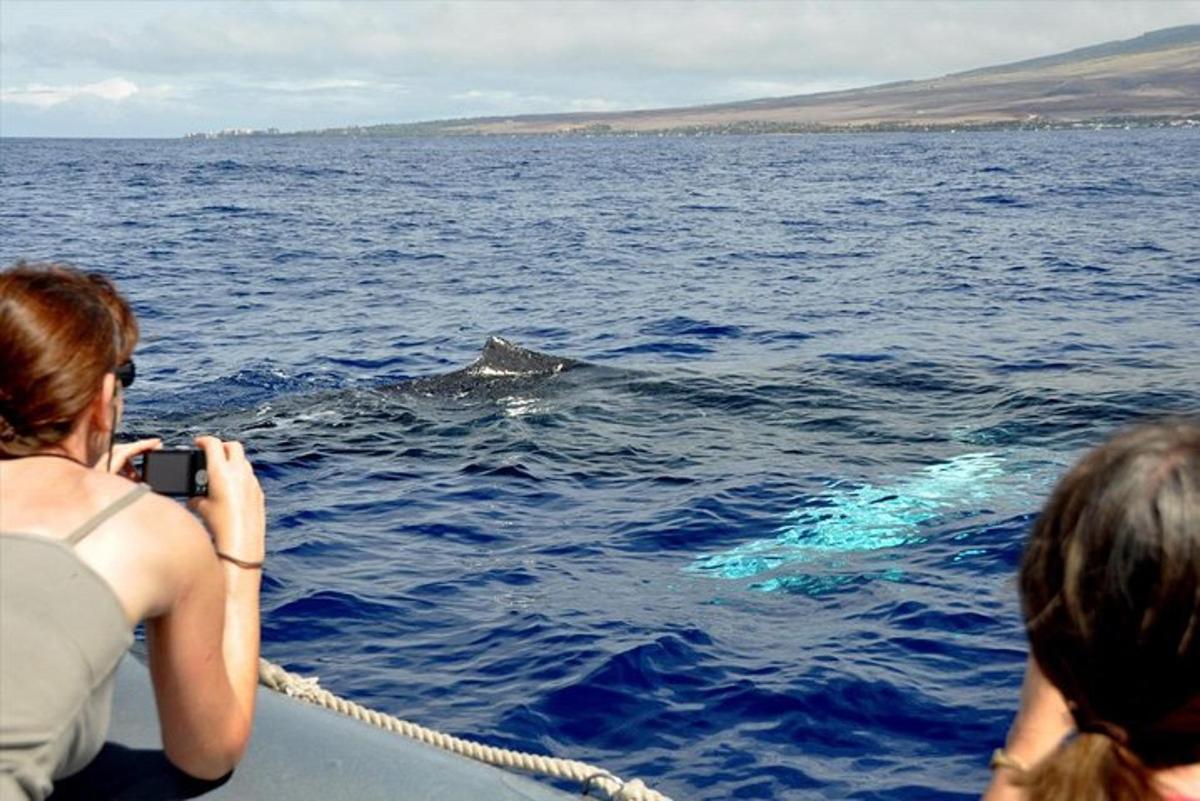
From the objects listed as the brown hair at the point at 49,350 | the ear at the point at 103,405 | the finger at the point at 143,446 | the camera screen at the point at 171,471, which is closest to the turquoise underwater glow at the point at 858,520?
the finger at the point at 143,446

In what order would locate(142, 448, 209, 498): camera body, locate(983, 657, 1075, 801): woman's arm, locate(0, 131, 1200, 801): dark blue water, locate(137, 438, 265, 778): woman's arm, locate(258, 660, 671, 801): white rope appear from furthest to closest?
locate(0, 131, 1200, 801): dark blue water
locate(258, 660, 671, 801): white rope
locate(142, 448, 209, 498): camera body
locate(137, 438, 265, 778): woman's arm
locate(983, 657, 1075, 801): woman's arm

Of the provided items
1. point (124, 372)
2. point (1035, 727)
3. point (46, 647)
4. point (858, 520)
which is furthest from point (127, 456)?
point (858, 520)

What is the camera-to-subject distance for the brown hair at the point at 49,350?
10.7 feet

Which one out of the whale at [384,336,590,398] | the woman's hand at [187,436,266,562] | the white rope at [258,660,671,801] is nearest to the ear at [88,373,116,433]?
the woman's hand at [187,436,266,562]

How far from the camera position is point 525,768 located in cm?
495

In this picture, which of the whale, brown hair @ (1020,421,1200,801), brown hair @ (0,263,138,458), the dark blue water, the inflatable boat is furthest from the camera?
the whale

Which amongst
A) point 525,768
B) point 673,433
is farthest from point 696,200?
point 525,768

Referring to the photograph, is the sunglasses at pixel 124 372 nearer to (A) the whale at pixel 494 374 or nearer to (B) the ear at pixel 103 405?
(B) the ear at pixel 103 405

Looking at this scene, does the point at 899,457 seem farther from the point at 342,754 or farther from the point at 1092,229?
the point at 1092,229

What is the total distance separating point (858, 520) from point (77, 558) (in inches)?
330

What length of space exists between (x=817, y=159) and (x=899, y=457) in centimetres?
9022

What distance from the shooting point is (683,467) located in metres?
13.0

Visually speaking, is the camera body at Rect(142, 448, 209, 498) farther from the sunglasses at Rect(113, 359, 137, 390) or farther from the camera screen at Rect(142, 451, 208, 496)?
the sunglasses at Rect(113, 359, 137, 390)

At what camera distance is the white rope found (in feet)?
15.7
